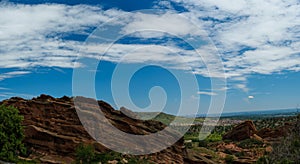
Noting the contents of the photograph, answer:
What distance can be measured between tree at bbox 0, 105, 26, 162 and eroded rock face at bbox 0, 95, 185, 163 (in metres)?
2.61

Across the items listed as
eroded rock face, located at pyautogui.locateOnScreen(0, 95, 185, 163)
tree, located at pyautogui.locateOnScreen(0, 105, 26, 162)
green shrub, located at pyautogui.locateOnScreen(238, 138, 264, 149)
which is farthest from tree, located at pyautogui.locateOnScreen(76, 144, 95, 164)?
green shrub, located at pyautogui.locateOnScreen(238, 138, 264, 149)

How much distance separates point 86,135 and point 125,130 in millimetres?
5545

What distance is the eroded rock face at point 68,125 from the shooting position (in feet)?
149

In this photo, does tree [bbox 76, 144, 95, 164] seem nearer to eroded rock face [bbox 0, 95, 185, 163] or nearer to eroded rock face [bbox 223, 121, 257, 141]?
eroded rock face [bbox 0, 95, 185, 163]

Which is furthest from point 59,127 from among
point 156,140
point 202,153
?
point 202,153

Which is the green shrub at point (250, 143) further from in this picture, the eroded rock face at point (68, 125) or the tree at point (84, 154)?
the tree at point (84, 154)

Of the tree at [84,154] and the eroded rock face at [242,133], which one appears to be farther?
the eroded rock face at [242,133]

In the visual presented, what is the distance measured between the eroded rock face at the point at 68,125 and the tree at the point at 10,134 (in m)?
2.61

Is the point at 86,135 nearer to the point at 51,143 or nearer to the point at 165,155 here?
the point at 51,143

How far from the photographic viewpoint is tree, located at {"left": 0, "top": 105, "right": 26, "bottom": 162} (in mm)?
40688

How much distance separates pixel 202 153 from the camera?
58438 millimetres

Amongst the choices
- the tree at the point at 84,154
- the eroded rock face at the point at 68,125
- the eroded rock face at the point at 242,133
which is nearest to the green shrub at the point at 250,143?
the eroded rock face at the point at 242,133

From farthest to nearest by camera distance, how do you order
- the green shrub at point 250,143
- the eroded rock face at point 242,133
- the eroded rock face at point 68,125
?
the eroded rock face at point 242,133 < the green shrub at point 250,143 < the eroded rock face at point 68,125

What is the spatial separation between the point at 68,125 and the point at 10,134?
7709 millimetres
